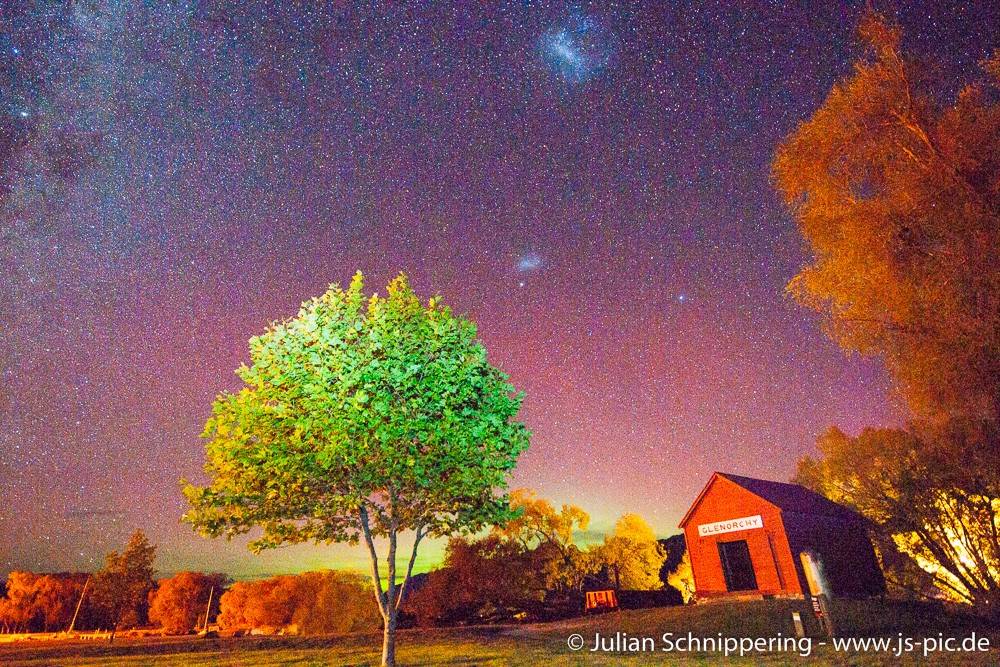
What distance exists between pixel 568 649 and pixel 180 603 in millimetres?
95608

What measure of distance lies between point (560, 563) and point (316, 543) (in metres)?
42.5

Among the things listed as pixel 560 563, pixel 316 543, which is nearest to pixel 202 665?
pixel 316 543

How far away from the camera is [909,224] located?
14562mm

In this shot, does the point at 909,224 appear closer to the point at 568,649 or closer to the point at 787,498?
the point at 568,649

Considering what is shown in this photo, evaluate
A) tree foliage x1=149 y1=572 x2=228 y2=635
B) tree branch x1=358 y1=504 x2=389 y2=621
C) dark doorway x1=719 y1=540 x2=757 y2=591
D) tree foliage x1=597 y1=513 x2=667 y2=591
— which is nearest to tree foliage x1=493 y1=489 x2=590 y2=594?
tree foliage x1=597 y1=513 x2=667 y2=591

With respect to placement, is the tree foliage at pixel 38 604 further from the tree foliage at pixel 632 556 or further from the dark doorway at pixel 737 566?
the dark doorway at pixel 737 566

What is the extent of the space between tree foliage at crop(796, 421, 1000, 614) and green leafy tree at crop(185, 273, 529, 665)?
15.5 metres

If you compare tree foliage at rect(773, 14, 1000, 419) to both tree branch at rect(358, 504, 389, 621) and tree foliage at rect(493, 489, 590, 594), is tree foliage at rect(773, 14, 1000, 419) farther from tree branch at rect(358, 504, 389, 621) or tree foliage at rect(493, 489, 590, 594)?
tree foliage at rect(493, 489, 590, 594)

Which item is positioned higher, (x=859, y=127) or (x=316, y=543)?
(x=859, y=127)

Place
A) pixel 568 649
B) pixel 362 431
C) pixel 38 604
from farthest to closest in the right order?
pixel 38 604
pixel 568 649
pixel 362 431

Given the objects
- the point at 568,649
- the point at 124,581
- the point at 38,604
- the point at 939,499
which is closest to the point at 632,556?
the point at 939,499

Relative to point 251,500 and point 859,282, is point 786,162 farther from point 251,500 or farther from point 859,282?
point 251,500

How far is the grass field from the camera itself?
13.9 metres

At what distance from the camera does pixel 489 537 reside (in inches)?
1944
